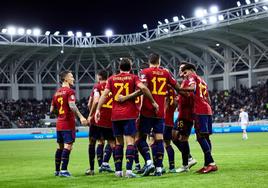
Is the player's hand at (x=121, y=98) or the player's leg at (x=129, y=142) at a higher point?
the player's hand at (x=121, y=98)

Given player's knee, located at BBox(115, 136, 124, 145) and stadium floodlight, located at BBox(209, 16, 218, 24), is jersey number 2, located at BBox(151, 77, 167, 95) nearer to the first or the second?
player's knee, located at BBox(115, 136, 124, 145)

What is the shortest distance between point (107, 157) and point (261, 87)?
1743 inches

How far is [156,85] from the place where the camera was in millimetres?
10719

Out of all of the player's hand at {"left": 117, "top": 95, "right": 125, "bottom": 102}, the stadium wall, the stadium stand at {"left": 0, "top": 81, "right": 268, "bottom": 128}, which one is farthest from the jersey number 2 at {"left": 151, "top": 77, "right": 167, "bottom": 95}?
the stadium stand at {"left": 0, "top": 81, "right": 268, "bottom": 128}

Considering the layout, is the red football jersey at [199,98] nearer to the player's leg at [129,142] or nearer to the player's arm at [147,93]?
the player's arm at [147,93]

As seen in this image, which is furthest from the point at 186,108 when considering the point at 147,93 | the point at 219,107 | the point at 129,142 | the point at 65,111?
the point at 219,107

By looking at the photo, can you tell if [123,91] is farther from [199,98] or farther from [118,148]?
[199,98]

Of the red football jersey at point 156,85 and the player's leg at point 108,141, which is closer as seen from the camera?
the red football jersey at point 156,85

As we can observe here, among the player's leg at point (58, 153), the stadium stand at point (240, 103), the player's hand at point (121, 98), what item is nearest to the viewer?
the player's hand at point (121, 98)

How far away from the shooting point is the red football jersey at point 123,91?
10.3 metres

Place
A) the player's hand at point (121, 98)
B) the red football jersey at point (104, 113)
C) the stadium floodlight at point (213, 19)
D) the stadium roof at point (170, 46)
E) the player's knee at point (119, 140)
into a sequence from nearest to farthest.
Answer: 1. the player's hand at point (121, 98)
2. the player's knee at point (119, 140)
3. the red football jersey at point (104, 113)
4. the stadium floodlight at point (213, 19)
5. the stadium roof at point (170, 46)

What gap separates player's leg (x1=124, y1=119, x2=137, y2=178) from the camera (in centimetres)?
1016

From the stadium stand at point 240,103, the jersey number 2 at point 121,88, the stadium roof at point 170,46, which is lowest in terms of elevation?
the jersey number 2 at point 121,88

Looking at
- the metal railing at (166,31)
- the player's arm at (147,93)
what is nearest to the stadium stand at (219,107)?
the metal railing at (166,31)
